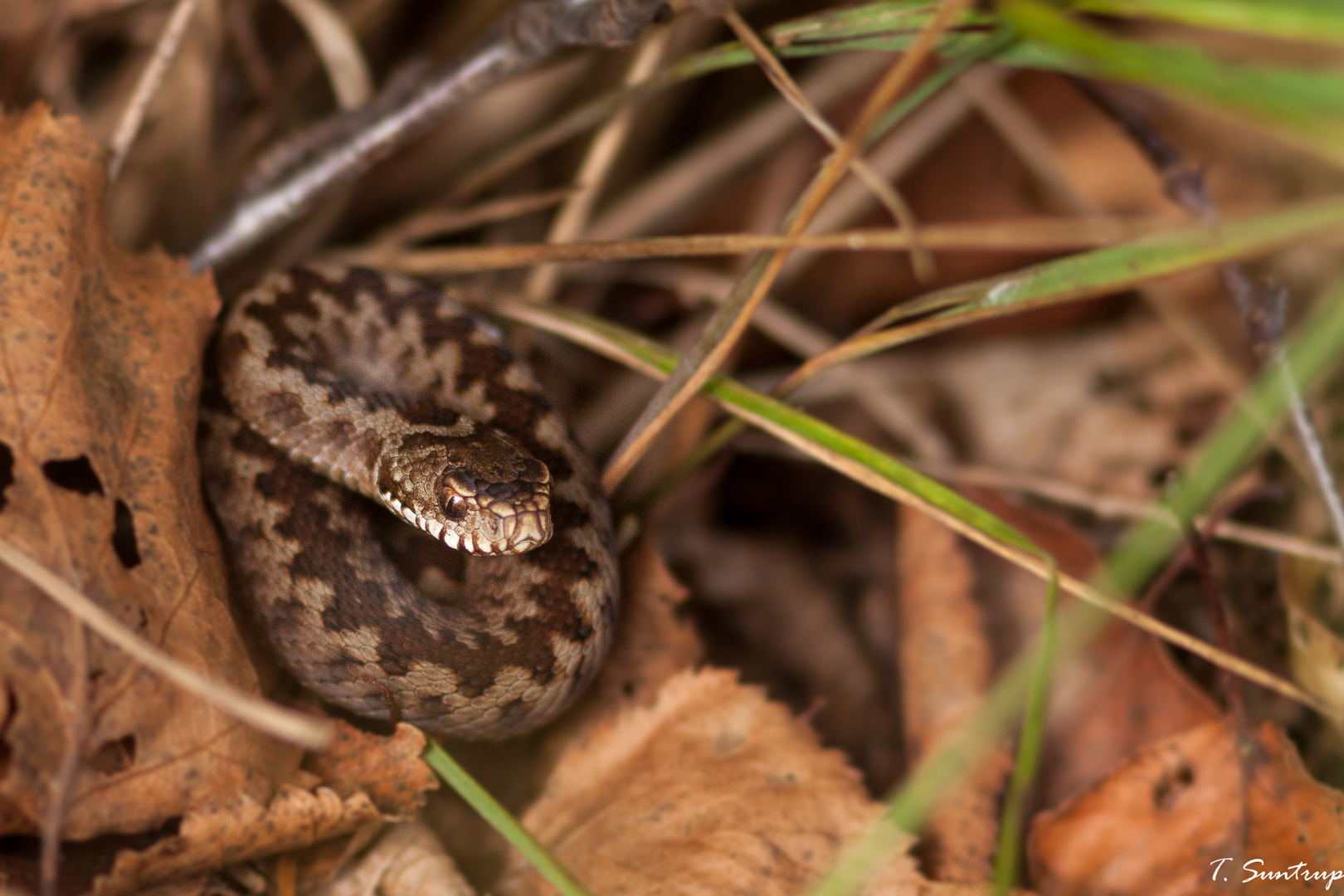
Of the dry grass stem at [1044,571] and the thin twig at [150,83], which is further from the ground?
the thin twig at [150,83]

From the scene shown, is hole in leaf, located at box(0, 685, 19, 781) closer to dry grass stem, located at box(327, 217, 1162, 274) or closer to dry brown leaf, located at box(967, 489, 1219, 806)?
dry grass stem, located at box(327, 217, 1162, 274)

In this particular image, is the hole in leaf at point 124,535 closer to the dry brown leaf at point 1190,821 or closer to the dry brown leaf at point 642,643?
the dry brown leaf at point 642,643

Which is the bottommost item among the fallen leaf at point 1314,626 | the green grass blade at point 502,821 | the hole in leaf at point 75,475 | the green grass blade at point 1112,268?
the fallen leaf at point 1314,626

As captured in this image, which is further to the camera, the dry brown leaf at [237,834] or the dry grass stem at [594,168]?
the dry grass stem at [594,168]

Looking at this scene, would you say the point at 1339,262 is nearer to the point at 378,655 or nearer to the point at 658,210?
the point at 658,210

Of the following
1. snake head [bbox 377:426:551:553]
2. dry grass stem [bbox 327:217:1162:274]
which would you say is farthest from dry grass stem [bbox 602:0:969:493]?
snake head [bbox 377:426:551:553]

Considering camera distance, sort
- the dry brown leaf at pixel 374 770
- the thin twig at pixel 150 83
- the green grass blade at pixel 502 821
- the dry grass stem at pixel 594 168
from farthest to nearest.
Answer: the dry grass stem at pixel 594 168 < the thin twig at pixel 150 83 < the dry brown leaf at pixel 374 770 < the green grass blade at pixel 502 821

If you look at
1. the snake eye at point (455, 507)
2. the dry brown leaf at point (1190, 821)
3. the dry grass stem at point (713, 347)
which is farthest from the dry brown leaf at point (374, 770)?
the dry brown leaf at point (1190, 821)

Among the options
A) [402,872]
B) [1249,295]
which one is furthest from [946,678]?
[402,872]
